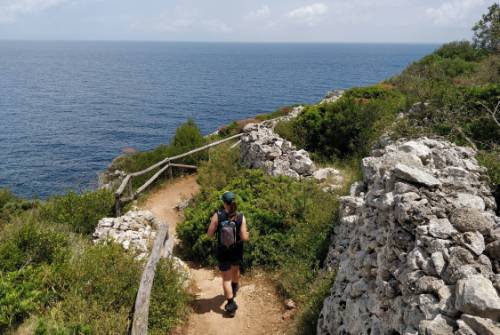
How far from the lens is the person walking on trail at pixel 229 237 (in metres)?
6.95

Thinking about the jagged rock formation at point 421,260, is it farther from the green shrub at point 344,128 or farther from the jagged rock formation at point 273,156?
the green shrub at point 344,128

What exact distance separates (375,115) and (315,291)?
10.6m

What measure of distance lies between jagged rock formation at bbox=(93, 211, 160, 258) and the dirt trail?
1482 millimetres

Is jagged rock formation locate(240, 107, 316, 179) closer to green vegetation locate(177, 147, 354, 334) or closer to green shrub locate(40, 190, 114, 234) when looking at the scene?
Result: green vegetation locate(177, 147, 354, 334)

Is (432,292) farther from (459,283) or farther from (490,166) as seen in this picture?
(490,166)

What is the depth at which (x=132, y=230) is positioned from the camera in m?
10.6

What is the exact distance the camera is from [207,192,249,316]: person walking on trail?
695cm

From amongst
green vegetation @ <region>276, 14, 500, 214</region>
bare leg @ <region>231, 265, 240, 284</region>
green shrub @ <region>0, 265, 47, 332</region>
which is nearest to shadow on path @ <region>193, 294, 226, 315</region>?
bare leg @ <region>231, 265, 240, 284</region>

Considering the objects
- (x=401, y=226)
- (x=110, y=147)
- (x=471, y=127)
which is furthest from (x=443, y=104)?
(x=110, y=147)

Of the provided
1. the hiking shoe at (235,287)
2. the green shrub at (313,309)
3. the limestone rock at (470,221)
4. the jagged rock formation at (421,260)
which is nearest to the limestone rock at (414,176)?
the jagged rock formation at (421,260)

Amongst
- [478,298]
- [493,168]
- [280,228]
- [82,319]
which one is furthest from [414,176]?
[82,319]

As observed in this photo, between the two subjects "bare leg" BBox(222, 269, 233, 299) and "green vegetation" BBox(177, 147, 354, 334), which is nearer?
"bare leg" BBox(222, 269, 233, 299)

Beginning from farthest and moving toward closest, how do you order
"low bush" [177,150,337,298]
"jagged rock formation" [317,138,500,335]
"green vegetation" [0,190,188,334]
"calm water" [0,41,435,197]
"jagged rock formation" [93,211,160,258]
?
"calm water" [0,41,435,197]
"jagged rock formation" [93,211,160,258]
"low bush" [177,150,337,298]
"green vegetation" [0,190,188,334]
"jagged rock formation" [317,138,500,335]

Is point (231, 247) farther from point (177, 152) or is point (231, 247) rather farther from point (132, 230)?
point (177, 152)
